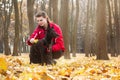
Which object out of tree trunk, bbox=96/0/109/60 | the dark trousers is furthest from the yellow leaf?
tree trunk, bbox=96/0/109/60

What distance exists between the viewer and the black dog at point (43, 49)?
7.32m

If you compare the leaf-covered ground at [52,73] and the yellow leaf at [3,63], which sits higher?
the yellow leaf at [3,63]

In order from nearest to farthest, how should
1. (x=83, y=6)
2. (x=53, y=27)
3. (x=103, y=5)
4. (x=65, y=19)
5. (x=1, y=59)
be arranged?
(x=1, y=59), (x=53, y=27), (x=103, y=5), (x=65, y=19), (x=83, y=6)

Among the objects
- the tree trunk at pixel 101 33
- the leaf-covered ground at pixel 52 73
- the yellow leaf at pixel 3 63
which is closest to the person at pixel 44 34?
the leaf-covered ground at pixel 52 73

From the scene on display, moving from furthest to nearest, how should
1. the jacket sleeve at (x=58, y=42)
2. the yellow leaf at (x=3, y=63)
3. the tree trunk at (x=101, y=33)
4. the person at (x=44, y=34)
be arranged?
the tree trunk at (x=101, y=33), the jacket sleeve at (x=58, y=42), the person at (x=44, y=34), the yellow leaf at (x=3, y=63)

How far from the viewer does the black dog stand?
7.32 m

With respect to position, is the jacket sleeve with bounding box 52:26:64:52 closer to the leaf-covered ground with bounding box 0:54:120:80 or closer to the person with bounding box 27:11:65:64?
the person with bounding box 27:11:65:64

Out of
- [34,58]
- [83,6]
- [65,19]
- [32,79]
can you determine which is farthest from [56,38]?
[83,6]

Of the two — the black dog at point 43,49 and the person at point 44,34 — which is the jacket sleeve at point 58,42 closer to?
the person at point 44,34

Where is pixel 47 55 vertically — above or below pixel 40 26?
below

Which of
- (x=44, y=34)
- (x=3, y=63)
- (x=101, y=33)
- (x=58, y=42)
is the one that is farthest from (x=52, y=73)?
(x=101, y=33)

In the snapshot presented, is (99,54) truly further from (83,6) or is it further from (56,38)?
(83,6)

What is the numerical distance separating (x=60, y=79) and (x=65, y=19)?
15.6 m

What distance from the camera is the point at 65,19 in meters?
18.8
